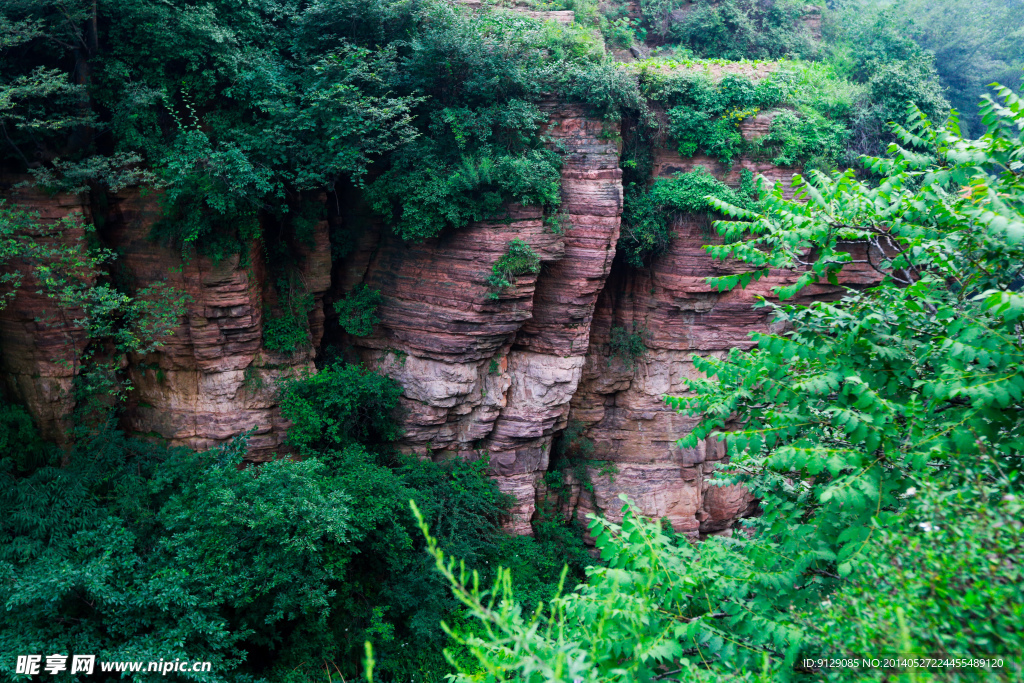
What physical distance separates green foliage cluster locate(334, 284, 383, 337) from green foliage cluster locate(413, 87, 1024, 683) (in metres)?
7.48

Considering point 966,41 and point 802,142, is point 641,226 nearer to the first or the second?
point 802,142

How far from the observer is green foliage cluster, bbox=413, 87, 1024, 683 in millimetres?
3166

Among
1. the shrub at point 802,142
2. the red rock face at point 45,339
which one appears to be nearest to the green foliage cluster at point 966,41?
the shrub at point 802,142

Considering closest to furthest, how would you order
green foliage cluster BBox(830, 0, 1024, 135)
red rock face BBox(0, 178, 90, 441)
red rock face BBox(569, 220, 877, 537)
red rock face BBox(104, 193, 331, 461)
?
1. red rock face BBox(0, 178, 90, 441)
2. red rock face BBox(104, 193, 331, 461)
3. red rock face BBox(569, 220, 877, 537)
4. green foliage cluster BBox(830, 0, 1024, 135)

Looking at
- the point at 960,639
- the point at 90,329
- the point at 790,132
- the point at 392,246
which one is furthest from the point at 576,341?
the point at 960,639

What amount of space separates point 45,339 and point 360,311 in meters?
4.93

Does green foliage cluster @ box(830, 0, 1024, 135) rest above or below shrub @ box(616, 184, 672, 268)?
above

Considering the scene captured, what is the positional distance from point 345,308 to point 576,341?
15.2 feet

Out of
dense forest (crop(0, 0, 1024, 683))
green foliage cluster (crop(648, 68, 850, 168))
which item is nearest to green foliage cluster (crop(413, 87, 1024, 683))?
dense forest (crop(0, 0, 1024, 683))

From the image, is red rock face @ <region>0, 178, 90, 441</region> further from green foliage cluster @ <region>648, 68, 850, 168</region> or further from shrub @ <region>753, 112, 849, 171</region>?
shrub @ <region>753, 112, 849, 171</region>

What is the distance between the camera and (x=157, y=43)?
8.73 meters

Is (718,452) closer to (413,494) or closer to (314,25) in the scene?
(413,494)

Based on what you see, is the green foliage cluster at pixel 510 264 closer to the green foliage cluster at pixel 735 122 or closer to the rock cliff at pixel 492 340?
the rock cliff at pixel 492 340

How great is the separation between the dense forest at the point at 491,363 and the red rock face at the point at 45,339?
136mm
